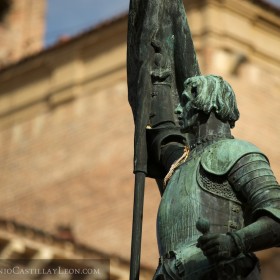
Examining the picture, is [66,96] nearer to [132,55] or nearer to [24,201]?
[24,201]

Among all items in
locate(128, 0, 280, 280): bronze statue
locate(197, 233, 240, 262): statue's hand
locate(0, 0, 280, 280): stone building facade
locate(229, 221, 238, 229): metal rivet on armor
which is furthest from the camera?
locate(0, 0, 280, 280): stone building facade

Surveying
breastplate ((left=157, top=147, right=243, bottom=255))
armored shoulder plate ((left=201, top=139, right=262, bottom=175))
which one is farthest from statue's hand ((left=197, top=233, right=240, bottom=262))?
armored shoulder plate ((left=201, top=139, right=262, bottom=175))

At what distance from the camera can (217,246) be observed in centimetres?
527

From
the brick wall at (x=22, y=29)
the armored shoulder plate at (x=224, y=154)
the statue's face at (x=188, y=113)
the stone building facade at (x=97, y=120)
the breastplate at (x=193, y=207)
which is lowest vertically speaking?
the breastplate at (x=193, y=207)

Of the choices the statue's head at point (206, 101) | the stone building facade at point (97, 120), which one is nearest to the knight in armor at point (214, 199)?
the statue's head at point (206, 101)

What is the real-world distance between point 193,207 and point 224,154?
21cm

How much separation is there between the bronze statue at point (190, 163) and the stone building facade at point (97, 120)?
851 inches

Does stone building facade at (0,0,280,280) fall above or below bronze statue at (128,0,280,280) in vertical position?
above

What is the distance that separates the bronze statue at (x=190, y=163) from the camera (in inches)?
214

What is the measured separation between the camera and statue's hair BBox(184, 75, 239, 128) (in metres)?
5.91

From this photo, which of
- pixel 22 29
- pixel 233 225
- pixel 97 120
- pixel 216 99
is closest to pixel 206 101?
pixel 216 99

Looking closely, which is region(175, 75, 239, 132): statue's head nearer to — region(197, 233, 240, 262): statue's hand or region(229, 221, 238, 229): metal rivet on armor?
region(229, 221, 238, 229): metal rivet on armor

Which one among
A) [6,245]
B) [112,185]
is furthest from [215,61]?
[6,245]

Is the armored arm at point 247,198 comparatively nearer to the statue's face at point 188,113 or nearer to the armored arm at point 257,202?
the armored arm at point 257,202
